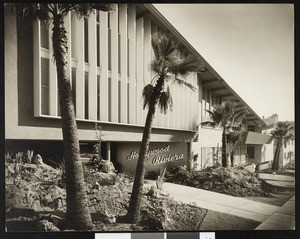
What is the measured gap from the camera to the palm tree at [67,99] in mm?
1867

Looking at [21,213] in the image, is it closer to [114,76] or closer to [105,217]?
[105,217]

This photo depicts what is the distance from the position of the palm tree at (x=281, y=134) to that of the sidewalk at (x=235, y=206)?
36cm

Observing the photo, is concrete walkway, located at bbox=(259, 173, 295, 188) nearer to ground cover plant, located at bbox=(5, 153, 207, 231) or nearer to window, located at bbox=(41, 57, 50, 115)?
ground cover plant, located at bbox=(5, 153, 207, 231)

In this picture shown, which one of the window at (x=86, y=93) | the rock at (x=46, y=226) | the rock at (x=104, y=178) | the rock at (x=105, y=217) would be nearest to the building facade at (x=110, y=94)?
the window at (x=86, y=93)

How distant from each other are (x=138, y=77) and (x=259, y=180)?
1.14 m

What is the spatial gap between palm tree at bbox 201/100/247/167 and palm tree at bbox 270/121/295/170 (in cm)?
25

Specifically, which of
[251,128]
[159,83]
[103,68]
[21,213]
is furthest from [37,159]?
[251,128]

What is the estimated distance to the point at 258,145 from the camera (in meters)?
1.94

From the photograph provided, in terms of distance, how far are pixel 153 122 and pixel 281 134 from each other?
2.99 feet

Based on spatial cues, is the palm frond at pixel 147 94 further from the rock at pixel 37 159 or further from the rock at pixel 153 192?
the rock at pixel 37 159

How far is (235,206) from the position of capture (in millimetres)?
1964

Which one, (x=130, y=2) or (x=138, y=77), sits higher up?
(x=130, y=2)

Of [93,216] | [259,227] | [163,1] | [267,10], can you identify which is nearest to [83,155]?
[93,216]

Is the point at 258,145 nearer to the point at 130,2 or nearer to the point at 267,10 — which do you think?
the point at 267,10
